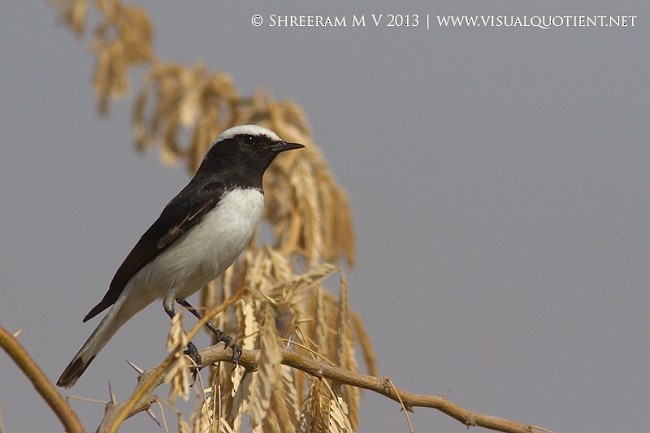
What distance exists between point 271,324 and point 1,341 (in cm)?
68

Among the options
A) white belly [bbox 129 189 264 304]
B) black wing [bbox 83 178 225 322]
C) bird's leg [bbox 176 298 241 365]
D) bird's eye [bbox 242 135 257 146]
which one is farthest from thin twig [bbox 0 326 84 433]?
bird's eye [bbox 242 135 257 146]

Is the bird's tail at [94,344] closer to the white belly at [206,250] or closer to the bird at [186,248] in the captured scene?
the bird at [186,248]

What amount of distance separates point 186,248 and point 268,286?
76cm

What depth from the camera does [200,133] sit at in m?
6.41

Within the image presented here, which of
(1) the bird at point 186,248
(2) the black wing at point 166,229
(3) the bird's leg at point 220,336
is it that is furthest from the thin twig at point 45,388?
(2) the black wing at point 166,229

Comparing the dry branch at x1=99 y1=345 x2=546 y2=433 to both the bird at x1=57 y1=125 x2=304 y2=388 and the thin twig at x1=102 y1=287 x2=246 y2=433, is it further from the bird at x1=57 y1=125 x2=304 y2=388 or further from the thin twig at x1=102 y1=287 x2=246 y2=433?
the bird at x1=57 y1=125 x2=304 y2=388

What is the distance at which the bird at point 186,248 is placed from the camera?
459 cm

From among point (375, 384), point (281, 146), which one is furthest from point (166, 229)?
point (375, 384)

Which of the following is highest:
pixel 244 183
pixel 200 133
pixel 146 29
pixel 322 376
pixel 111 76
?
pixel 146 29

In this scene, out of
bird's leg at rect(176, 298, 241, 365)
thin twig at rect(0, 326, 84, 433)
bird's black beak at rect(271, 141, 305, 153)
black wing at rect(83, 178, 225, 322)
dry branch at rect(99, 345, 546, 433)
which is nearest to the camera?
thin twig at rect(0, 326, 84, 433)

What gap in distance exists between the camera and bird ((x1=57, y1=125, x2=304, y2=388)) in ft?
15.1

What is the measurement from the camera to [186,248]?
15.3 ft

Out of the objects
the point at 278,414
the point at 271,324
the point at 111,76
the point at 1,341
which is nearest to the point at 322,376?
the point at 278,414

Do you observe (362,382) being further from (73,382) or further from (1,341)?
(73,382)
